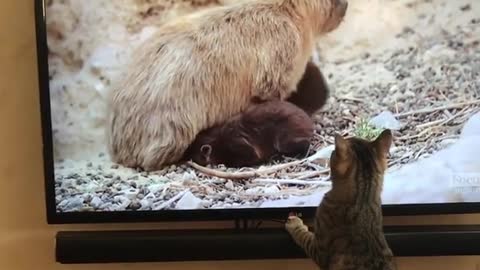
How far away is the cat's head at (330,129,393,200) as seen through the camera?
1.59 m

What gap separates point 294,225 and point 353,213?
210mm

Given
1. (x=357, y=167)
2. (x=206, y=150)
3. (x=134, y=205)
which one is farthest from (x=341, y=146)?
(x=134, y=205)

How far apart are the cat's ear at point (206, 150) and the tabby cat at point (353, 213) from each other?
32 cm

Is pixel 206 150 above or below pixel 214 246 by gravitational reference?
above

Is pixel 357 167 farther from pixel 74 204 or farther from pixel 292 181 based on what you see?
pixel 74 204

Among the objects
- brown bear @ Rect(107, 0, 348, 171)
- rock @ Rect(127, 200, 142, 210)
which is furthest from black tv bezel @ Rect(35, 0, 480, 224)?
brown bear @ Rect(107, 0, 348, 171)

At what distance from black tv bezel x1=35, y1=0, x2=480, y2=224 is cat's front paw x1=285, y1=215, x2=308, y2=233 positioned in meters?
0.04

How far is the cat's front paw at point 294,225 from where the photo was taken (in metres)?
1.74

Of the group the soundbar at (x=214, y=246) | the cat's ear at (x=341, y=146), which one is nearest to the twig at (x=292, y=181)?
the soundbar at (x=214, y=246)

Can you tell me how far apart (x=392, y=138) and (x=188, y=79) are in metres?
0.52

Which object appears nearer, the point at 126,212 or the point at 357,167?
the point at 357,167

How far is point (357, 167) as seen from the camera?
1593mm

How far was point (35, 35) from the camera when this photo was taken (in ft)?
5.93

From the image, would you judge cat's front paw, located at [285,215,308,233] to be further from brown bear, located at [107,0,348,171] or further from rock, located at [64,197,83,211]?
rock, located at [64,197,83,211]
